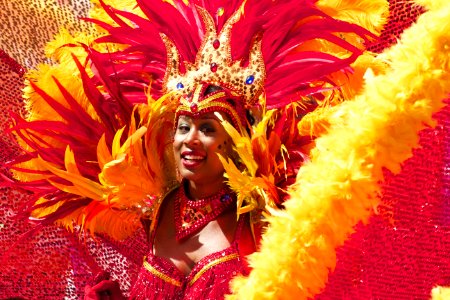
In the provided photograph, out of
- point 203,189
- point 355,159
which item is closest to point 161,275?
point 203,189

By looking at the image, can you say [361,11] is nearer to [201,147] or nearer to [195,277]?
[201,147]

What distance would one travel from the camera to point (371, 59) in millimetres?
2041

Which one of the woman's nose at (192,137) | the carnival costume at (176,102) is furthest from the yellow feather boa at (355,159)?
the woman's nose at (192,137)

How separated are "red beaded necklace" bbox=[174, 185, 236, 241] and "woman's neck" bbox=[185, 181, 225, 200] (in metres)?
0.01

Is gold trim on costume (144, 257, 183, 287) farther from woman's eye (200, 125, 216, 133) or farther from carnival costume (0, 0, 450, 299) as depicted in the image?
woman's eye (200, 125, 216, 133)

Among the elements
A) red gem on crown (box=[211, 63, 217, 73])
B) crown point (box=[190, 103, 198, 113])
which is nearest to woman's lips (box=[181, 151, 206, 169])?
crown point (box=[190, 103, 198, 113])

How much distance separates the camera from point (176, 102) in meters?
2.08

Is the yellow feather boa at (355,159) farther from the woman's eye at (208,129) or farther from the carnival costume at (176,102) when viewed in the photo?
the woman's eye at (208,129)

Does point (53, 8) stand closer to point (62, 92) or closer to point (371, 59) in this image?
point (62, 92)

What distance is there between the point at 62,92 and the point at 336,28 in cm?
81

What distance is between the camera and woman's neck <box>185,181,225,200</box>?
2037 millimetres

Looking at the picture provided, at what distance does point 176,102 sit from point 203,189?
0.25 meters

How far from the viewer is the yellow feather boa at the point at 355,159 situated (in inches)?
51.3

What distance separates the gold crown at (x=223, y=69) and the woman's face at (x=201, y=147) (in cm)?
10
